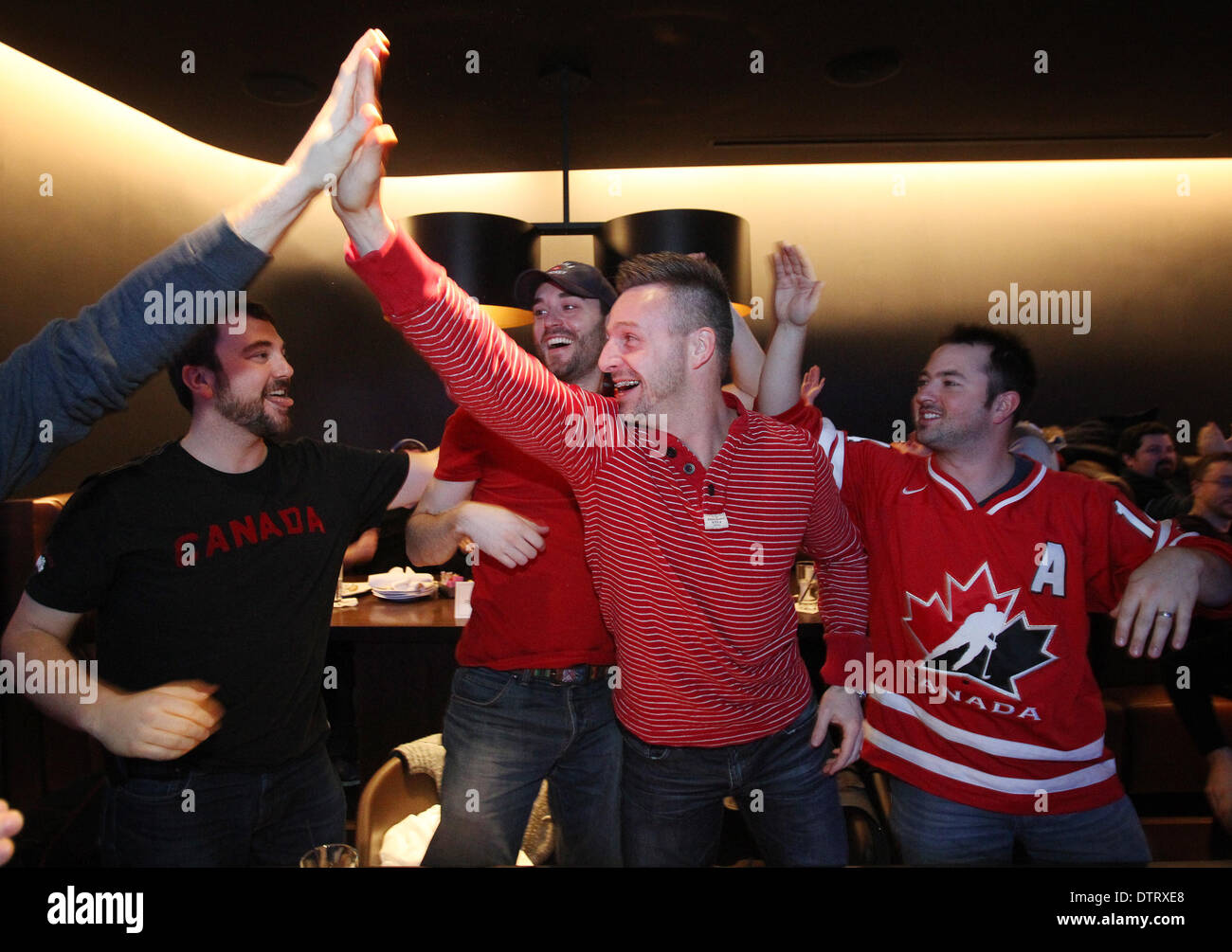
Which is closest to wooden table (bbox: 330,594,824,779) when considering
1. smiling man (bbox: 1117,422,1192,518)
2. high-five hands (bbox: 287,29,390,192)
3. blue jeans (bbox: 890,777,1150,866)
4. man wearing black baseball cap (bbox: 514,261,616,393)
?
blue jeans (bbox: 890,777,1150,866)

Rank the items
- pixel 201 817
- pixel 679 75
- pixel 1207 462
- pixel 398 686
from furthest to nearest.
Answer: pixel 398 686 < pixel 679 75 < pixel 1207 462 < pixel 201 817

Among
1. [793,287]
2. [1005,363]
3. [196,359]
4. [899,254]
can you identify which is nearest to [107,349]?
[196,359]

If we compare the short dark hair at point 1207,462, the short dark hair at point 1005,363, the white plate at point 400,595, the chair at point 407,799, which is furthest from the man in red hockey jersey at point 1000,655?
the white plate at point 400,595

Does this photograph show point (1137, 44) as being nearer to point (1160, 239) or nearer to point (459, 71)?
point (1160, 239)

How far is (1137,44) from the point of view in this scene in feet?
6.56

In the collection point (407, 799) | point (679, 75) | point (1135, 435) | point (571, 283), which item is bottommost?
point (407, 799)

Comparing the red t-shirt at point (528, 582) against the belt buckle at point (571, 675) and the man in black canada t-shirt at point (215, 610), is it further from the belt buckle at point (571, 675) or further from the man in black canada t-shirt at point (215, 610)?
the man in black canada t-shirt at point (215, 610)

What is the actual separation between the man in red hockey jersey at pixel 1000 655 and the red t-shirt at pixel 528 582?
→ 0.62 meters

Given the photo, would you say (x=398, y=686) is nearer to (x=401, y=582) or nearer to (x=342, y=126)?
(x=401, y=582)

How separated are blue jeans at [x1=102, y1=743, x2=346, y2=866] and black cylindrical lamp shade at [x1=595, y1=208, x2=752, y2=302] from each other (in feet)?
4.52

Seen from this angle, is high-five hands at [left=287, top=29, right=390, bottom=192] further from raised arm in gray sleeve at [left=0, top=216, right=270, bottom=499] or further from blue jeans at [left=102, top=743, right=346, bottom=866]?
blue jeans at [left=102, top=743, right=346, bottom=866]

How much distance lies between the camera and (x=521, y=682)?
147cm

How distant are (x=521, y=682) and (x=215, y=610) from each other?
0.62 meters
